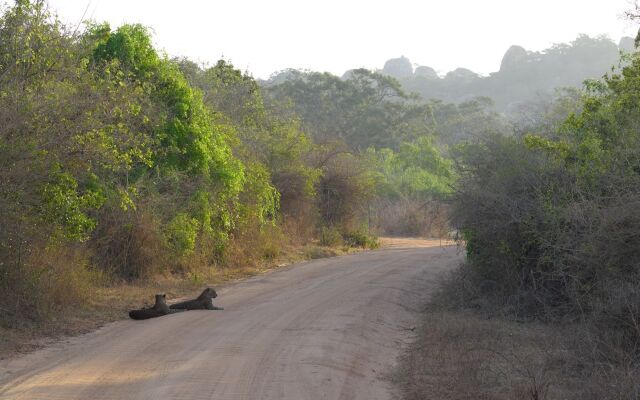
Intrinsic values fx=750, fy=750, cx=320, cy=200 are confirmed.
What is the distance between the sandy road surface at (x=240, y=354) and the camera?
8.12 m

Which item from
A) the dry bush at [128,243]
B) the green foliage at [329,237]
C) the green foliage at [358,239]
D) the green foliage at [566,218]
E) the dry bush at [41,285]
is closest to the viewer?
the green foliage at [566,218]

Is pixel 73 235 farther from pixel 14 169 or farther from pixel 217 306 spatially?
pixel 217 306

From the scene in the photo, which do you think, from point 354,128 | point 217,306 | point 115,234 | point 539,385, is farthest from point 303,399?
point 354,128

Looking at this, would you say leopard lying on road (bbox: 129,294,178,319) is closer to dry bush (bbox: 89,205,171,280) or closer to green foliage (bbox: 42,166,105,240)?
green foliage (bbox: 42,166,105,240)

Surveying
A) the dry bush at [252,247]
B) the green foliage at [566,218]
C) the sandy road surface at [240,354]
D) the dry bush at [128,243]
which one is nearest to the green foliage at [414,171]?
the dry bush at [252,247]

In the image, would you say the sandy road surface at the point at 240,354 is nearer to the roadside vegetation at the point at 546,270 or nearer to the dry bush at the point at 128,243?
the roadside vegetation at the point at 546,270

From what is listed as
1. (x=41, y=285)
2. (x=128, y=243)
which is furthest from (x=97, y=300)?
(x=128, y=243)

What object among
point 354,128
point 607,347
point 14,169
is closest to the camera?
point 607,347

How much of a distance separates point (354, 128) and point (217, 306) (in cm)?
5173

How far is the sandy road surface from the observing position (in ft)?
26.6

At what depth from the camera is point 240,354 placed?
979 cm

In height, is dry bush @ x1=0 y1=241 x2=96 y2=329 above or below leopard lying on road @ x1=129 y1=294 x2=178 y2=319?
above

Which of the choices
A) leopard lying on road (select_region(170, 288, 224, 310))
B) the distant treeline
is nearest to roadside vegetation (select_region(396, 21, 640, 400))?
leopard lying on road (select_region(170, 288, 224, 310))

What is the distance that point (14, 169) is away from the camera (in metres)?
11.1
